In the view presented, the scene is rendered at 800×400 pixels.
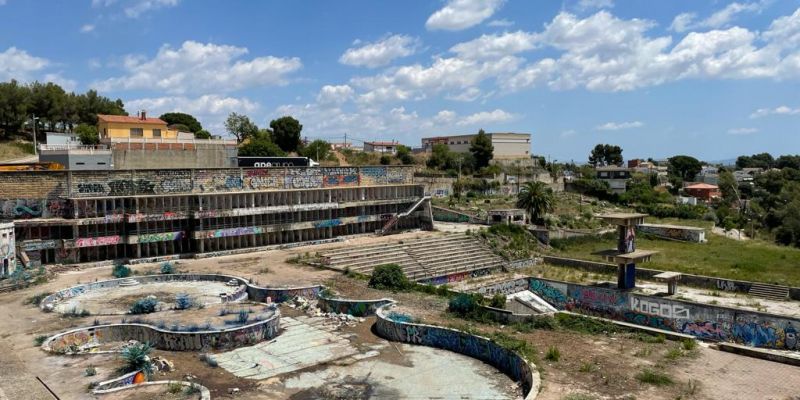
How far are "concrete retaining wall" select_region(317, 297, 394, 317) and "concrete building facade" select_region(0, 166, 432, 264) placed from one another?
18244 mm

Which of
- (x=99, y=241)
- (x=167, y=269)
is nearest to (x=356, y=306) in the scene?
(x=167, y=269)

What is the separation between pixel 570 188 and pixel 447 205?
36.1m

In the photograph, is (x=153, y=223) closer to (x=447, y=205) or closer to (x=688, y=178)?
(x=447, y=205)

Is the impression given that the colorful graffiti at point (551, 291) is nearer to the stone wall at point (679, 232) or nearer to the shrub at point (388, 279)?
the shrub at point (388, 279)

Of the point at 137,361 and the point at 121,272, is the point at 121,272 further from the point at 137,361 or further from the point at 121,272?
the point at 137,361

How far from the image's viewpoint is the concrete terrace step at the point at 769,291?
38969 millimetres

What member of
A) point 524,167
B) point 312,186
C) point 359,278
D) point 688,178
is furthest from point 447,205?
point 688,178

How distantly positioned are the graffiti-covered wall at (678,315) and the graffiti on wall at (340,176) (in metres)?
20.1

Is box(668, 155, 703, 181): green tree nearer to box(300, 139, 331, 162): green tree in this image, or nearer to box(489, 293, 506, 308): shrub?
box(300, 139, 331, 162): green tree

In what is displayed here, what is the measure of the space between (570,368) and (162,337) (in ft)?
55.9

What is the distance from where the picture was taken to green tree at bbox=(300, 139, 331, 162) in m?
95.2

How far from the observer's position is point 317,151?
94500mm

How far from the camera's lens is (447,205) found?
244 feet

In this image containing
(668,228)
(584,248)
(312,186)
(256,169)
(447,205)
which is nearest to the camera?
(256,169)
